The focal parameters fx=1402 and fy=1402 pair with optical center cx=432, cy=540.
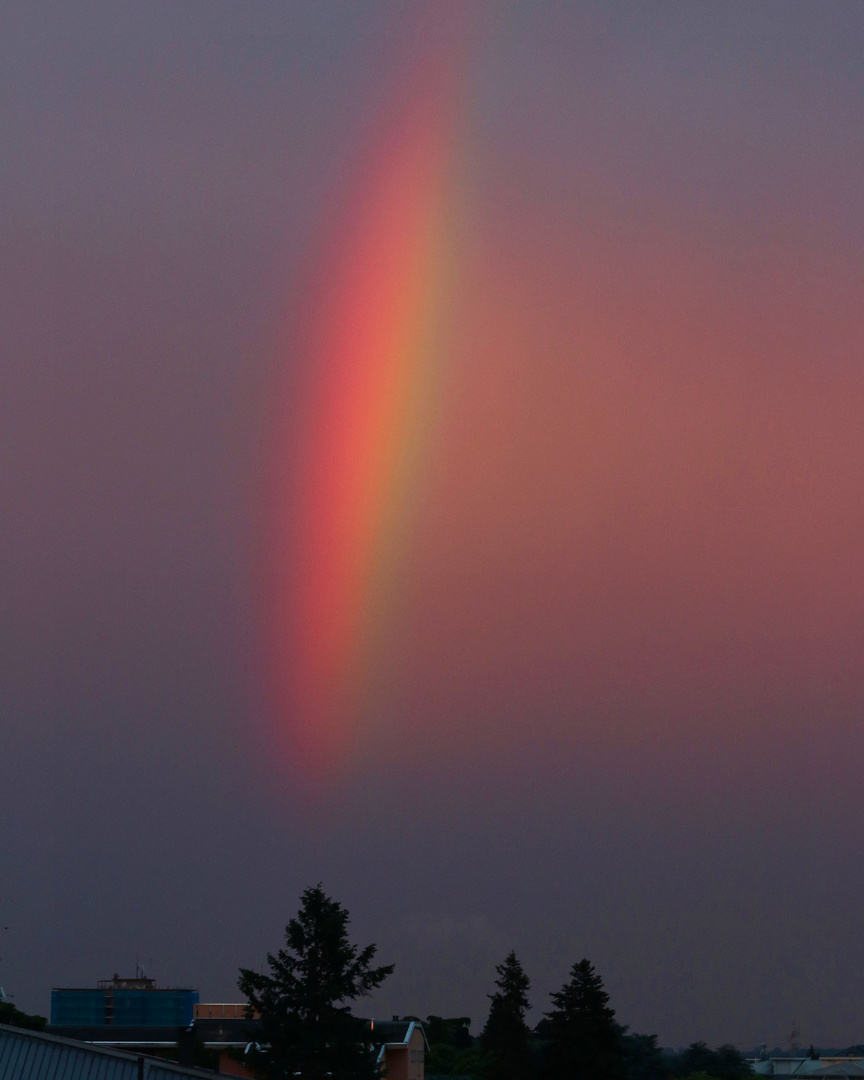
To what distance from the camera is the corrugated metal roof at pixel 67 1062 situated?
1469 inches

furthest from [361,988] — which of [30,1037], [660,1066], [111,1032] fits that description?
[660,1066]

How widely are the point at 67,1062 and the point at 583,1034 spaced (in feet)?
158

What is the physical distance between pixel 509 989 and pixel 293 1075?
58.1 meters

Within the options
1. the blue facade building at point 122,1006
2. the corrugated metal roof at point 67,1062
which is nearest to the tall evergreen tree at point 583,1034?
the blue facade building at point 122,1006

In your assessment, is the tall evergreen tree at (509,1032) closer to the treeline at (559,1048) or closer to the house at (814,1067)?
the treeline at (559,1048)

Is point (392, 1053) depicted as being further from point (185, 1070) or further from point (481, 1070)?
point (185, 1070)

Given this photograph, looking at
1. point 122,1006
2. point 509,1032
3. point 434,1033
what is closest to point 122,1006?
point 122,1006

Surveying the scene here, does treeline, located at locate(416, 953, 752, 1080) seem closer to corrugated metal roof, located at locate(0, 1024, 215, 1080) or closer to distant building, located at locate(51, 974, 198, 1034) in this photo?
distant building, located at locate(51, 974, 198, 1034)

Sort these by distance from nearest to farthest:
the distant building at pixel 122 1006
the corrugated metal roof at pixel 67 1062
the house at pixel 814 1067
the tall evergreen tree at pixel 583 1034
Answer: the corrugated metal roof at pixel 67 1062 < the tall evergreen tree at pixel 583 1034 < the distant building at pixel 122 1006 < the house at pixel 814 1067

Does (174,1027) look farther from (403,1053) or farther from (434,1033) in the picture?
(434,1033)

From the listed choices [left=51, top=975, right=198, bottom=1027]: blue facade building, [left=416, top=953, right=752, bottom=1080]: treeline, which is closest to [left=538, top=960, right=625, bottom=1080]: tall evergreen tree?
[left=416, top=953, right=752, bottom=1080]: treeline

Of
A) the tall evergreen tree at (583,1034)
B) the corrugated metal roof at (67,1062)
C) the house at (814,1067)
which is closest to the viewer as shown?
the corrugated metal roof at (67,1062)

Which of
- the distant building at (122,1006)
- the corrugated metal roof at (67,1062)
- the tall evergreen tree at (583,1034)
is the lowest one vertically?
the corrugated metal roof at (67,1062)

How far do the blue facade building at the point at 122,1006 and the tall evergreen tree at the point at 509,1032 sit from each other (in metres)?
22.3
